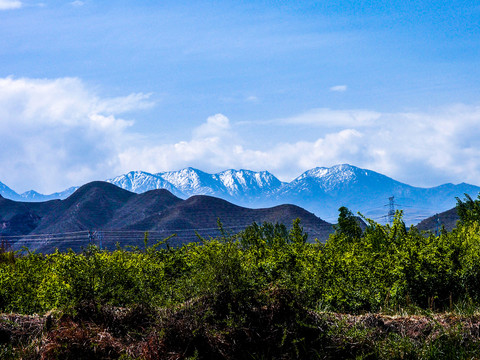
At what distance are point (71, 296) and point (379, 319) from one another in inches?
174

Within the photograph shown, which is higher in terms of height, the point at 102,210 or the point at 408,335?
the point at 102,210

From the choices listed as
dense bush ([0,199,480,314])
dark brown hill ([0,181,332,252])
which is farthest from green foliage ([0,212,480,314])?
dark brown hill ([0,181,332,252])

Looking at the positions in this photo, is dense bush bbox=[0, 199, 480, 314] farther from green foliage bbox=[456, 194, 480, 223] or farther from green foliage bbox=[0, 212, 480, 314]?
green foliage bbox=[456, 194, 480, 223]

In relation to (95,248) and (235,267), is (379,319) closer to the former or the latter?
(235,267)

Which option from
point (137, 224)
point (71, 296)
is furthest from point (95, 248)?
point (137, 224)

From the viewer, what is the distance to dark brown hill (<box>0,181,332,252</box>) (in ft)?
376

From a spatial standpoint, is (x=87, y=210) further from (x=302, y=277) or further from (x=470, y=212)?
(x=302, y=277)

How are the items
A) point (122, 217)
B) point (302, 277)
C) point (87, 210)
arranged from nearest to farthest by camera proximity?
1. point (302, 277)
2. point (122, 217)
3. point (87, 210)

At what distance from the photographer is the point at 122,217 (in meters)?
148

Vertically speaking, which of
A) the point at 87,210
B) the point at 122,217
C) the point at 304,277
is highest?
the point at 87,210

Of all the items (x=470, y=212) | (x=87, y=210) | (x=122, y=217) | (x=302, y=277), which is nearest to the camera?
(x=302, y=277)

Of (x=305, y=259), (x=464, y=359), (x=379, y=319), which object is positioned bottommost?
(x=464, y=359)

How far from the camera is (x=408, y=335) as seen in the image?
6.20 meters

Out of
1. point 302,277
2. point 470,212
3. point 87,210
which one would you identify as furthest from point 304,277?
point 87,210
